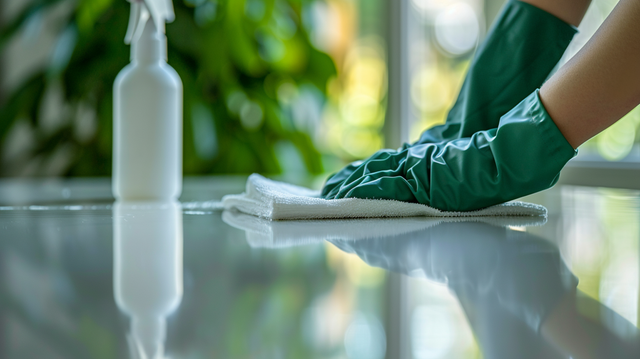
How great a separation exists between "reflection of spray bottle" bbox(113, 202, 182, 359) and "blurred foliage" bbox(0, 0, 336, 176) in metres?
1.45

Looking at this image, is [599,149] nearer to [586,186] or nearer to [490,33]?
[586,186]

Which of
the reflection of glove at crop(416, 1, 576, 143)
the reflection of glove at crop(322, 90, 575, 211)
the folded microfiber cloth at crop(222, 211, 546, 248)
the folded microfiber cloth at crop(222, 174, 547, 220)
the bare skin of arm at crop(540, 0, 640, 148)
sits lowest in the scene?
the folded microfiber cloth at crop(222, 211, 546, 248)

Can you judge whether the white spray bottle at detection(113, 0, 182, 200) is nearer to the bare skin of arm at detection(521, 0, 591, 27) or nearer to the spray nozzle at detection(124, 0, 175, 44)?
the spray nozzle at detection(124, 0, 175, 44)

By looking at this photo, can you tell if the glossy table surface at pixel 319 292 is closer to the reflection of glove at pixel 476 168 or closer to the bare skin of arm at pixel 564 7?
the reflection of glove at pixel 476 168

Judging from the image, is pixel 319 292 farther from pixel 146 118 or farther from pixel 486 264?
pixel 146 118

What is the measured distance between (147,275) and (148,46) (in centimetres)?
53

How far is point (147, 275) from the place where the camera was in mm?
321

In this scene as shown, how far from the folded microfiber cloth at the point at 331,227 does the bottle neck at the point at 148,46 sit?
269 mm

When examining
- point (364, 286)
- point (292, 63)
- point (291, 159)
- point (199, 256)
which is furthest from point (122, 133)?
point (292, 63)

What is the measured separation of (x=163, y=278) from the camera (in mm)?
312

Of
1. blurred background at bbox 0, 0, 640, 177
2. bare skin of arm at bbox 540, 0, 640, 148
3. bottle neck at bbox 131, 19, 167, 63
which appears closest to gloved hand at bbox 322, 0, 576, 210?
bare skin of arm at bbox 540, 0, 640, 148

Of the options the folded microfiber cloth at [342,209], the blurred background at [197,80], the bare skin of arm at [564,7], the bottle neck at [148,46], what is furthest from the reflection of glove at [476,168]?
the blurred background at [197,80]

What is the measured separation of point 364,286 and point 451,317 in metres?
0.07

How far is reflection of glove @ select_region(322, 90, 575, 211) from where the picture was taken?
0.53m
